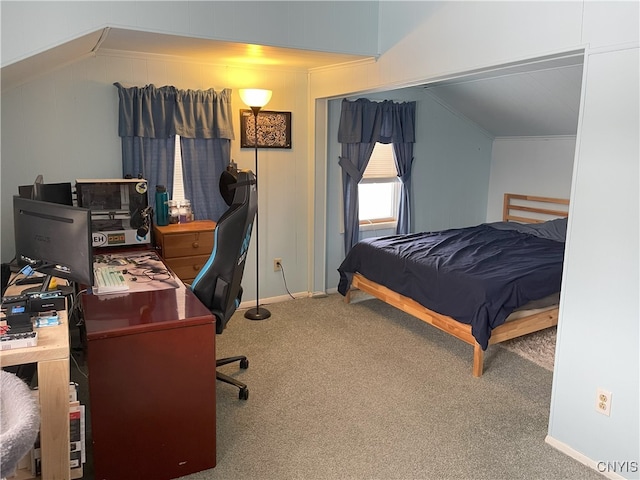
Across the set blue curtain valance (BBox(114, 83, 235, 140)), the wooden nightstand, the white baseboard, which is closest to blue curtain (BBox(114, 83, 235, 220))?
blue curtain valance (BBox(114, 83, 235, 140))

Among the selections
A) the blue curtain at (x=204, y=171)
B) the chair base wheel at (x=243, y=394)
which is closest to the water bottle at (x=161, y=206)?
the blue curtain at (x=204, y=171)

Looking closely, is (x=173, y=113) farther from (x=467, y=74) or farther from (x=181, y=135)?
(x=467, y=74)

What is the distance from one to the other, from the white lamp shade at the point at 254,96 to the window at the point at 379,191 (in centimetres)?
152

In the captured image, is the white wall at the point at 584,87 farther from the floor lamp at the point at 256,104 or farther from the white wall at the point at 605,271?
the floor lamp at the point at 256,104

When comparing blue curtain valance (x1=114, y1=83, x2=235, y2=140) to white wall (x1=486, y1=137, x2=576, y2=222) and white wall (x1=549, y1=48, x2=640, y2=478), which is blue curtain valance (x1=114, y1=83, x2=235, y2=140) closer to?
white wall (x1=549, y1=48, x2=640, y2=478)

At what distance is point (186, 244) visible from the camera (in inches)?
148

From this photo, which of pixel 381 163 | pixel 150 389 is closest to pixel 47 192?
pixel 150 389

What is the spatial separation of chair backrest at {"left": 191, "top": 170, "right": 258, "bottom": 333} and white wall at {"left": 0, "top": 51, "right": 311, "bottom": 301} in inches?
67.2

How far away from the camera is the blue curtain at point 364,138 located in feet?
16.0

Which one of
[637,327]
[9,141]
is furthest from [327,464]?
[9,141]

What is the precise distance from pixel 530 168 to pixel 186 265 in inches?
150

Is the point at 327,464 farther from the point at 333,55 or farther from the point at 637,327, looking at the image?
the point at 333,55

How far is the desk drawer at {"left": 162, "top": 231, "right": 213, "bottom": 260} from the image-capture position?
3.71 metres

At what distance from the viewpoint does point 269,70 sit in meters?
4.38
